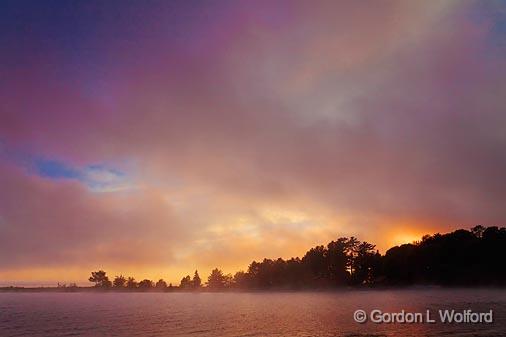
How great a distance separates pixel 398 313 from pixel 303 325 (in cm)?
3144

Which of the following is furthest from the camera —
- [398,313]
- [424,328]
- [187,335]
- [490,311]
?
[398,313]

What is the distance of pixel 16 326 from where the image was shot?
103 metres

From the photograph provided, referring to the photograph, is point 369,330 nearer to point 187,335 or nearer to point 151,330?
point 187,335

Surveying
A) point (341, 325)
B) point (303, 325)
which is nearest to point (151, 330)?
point (303, 325)

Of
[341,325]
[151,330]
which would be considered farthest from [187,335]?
[341,325]

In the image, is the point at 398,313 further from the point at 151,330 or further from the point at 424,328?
the point at 151,330

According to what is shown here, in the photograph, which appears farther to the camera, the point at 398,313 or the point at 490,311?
the point at 398,313

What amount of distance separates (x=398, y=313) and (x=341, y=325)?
2867 cm

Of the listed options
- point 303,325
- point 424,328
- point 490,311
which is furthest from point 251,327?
point 490,311

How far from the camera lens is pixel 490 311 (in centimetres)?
9775

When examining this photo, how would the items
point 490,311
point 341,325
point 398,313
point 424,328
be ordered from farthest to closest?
point 398,313
point 490,311
point 341,325
point 424,328

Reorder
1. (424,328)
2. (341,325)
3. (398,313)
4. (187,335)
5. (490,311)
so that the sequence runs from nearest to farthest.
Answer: (424,328) < (187,335) < (341,325) < (490,311) < (398,313)

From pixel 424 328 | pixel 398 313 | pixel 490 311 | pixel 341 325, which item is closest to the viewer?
pixel 424 328

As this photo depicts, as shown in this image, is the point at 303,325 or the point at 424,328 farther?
the point at 303,325
